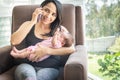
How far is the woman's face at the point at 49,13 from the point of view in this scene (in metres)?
1.80

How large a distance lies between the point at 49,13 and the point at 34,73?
1.77 ft

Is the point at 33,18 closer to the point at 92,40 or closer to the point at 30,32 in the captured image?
the point at 30,32

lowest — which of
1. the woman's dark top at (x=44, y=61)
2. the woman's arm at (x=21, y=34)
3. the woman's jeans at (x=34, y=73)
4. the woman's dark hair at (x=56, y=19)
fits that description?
the woman's jeans at (x=34, y=73)

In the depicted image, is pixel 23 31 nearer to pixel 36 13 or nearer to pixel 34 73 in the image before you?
pixel 36 13

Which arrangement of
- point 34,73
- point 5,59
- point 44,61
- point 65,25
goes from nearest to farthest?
point 34,73, point 44,61, point 5,59, point 65,25

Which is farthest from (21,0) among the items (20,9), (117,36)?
(117,36)

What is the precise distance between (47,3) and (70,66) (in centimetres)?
71

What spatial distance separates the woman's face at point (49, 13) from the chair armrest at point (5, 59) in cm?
40

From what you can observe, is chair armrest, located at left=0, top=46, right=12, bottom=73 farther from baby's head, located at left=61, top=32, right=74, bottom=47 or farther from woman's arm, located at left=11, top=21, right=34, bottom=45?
baby's head, located at left=61, top=32, right=74, bottom=47

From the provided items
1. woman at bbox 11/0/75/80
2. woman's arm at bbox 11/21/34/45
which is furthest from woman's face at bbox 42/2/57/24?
woman's arm at bbox 11/21/34/45

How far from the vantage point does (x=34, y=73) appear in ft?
4.95

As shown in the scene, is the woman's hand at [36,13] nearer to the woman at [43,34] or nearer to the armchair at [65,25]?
the woman at [43,34]

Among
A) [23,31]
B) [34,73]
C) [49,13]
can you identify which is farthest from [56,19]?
[34,73]

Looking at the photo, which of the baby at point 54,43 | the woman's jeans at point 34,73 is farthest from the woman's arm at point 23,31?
the woman's jeans at point 34,73
